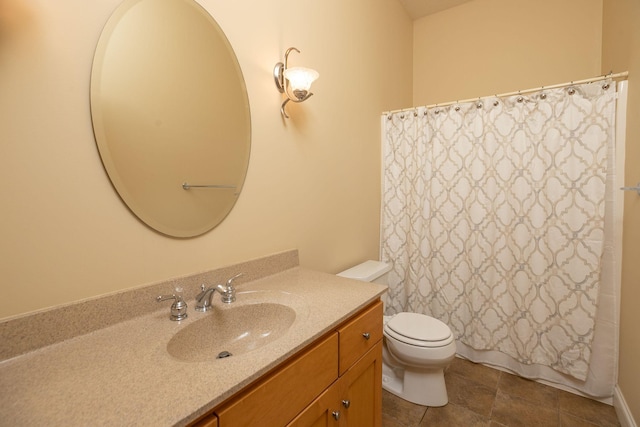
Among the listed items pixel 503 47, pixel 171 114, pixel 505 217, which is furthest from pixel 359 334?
pixel 503 47

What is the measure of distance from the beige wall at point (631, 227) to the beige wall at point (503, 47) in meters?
0.66

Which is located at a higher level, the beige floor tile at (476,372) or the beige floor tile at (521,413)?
the beige floor tile at (476,372)

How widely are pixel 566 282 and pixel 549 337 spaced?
375mm

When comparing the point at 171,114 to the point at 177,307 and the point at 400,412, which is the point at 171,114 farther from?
the point at 400,412

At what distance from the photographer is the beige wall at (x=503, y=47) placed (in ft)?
7.21

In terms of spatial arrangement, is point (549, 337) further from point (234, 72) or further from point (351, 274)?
point (234, 72)

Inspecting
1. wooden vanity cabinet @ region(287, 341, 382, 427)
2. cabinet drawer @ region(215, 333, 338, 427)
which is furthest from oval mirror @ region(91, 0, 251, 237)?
wooden vanity cabinet @ region(287, 341, 382, 427)

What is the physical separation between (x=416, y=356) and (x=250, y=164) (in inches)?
52.6

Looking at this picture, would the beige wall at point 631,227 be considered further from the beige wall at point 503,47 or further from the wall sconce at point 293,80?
the wall sconce at point 293,80

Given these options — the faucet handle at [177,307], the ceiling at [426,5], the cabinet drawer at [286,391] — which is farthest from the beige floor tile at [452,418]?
the ceiling at [426,5]

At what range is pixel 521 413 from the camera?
5.13ft

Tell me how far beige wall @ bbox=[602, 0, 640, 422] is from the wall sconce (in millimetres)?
1552

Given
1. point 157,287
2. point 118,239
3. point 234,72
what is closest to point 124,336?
point 157,287

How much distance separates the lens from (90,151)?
82 cm
